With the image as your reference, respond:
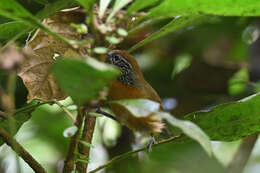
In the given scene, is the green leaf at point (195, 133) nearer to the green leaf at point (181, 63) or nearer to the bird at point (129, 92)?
the bird at point (129, 92)

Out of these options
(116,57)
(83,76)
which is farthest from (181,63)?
(83,76)

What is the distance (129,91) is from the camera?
1.99m

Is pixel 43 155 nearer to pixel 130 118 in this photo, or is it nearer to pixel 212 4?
pixel 130 118

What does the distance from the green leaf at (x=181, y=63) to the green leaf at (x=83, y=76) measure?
1.89m

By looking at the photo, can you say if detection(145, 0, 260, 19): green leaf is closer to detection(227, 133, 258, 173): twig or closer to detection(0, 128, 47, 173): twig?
detection(0, 128, 47, 173): twig

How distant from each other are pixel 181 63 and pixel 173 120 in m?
Result: 1.92

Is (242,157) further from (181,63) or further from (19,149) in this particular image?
(19,149)

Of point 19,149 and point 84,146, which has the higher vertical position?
point 19,149

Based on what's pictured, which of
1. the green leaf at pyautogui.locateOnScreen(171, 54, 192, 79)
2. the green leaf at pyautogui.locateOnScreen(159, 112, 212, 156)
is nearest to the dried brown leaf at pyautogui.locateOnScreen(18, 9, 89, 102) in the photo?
the green leaf at pyautogui.locateOnScreen(159, 112, 212, 156)

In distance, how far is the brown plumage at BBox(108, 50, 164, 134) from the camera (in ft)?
5.33

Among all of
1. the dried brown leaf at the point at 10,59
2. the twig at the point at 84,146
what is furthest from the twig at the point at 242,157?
the dried brown leaf at the point at 10,59

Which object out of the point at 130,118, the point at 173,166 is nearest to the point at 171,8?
the point at 130,118

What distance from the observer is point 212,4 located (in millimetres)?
1399

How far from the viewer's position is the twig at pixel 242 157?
2424 mm
